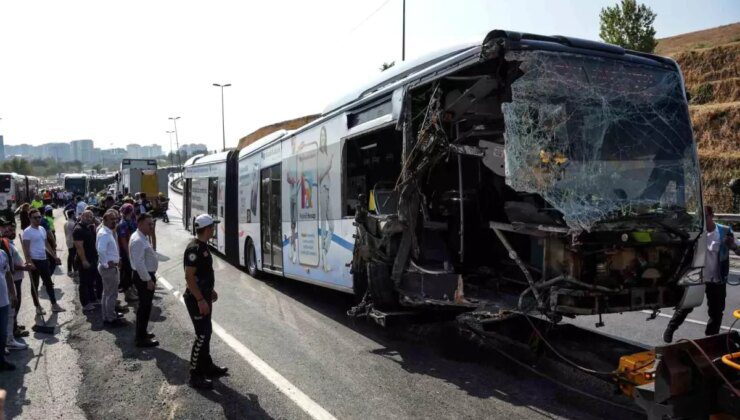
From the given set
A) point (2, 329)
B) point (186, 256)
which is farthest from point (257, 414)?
point (2, 329)

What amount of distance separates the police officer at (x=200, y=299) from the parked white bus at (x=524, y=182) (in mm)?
2055

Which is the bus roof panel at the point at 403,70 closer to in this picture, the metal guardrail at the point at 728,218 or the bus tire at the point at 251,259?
the bus tire at the point at 251,259

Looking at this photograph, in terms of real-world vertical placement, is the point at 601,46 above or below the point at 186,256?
above

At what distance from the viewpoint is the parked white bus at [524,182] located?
512cm

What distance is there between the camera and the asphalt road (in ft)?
16.3

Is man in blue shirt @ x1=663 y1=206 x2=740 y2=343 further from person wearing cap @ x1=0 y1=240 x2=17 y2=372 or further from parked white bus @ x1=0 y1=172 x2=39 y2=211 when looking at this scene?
parked white bus @ x1=0 y1=172 x2=39 y2=211

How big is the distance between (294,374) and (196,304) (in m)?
1.28

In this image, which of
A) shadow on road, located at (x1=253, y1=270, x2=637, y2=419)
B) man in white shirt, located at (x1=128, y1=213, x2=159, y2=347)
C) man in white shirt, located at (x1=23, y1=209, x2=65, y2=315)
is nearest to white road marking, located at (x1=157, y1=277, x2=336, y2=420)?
man in white shirt, located at (x1=128, y1=213, x2=159, y2=347)

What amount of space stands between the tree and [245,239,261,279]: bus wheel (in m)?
35.6

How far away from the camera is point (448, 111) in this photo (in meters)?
6.00

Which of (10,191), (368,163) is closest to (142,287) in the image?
(368,163)

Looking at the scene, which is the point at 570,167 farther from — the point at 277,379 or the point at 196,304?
the point at 196,304

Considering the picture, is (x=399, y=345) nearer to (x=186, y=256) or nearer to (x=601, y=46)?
(x=186, y=256)

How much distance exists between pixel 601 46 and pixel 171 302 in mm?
8119
